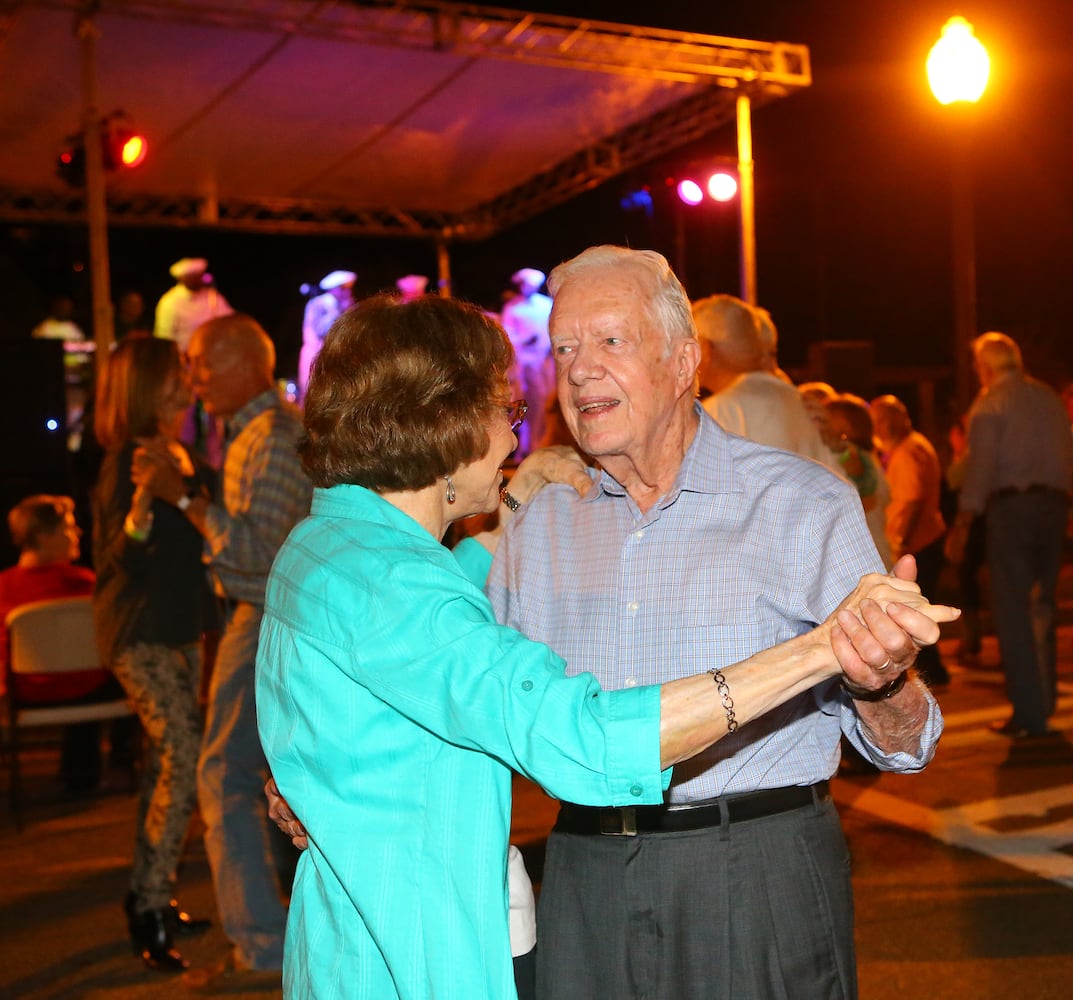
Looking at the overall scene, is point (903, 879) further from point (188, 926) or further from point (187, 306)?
point (187, 306)

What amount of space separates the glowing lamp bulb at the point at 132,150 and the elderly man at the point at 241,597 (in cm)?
560

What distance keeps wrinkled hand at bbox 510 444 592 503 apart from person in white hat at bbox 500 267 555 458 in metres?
11.2

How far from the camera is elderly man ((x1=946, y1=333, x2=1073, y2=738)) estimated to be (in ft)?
21.2

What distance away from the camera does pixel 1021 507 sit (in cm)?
662

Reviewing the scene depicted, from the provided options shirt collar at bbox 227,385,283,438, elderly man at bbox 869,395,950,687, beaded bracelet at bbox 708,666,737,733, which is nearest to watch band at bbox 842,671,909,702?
beaded bracelet at bbox 708,666,737,733

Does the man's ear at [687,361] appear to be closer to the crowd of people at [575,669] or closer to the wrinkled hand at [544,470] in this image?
the crowd of people at [575,669]

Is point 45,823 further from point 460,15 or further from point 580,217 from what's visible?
point 580,217

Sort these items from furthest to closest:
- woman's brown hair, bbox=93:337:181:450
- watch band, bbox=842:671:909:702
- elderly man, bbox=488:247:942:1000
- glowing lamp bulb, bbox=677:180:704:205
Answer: glowing lamp bulb, bbox=677:180:704:205 < woman's brown hair, bbox=93:337:181:450 < elderly man, bbox=488:247:942:1000 < watch band, bbox=842:671:909:702

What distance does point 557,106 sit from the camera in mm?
10945

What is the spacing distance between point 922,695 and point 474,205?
44.2 ft

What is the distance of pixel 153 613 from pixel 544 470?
214cm

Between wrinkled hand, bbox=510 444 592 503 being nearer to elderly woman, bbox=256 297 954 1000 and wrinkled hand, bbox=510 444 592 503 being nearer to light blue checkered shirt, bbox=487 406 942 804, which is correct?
light blue checkered shirt, bbox=487 406 942 804

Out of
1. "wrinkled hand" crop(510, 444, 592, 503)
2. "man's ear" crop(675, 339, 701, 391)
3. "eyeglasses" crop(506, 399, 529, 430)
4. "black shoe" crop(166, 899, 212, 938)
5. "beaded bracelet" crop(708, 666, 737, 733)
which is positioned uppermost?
"man's ear" crop(675, 339, 701, 391)

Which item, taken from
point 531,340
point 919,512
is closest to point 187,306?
point 531,340
